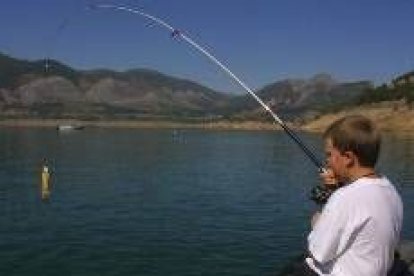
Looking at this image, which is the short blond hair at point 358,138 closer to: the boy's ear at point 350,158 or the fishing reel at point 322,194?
the boy's ear at point 350,158

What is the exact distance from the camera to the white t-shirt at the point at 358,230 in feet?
20.3

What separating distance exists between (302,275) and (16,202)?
38.2m

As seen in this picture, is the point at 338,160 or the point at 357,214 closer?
the point at 357,214

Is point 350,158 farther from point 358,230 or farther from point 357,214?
point 358,230

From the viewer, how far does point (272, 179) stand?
64188 mm

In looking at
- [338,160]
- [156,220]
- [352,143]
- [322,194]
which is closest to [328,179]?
[322,194]

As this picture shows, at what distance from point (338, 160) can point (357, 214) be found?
52cm

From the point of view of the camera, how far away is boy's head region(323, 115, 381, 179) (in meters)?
6.21

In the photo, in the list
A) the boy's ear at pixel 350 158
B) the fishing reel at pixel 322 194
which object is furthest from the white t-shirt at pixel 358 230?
the fishing reel at pixel 322 194

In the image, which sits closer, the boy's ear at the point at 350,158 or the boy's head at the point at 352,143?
the boy's head at the point at 352,143

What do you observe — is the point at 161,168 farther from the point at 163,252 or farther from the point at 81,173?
the point at 163,252

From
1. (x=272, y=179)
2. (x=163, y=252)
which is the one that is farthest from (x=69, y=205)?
(x=272, y=179)

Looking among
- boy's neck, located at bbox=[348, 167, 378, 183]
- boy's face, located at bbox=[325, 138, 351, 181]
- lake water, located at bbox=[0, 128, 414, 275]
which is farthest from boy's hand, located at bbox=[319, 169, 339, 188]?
lake water, located at bbox=[0, 128, 414, 275]

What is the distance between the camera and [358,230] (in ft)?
20.4
